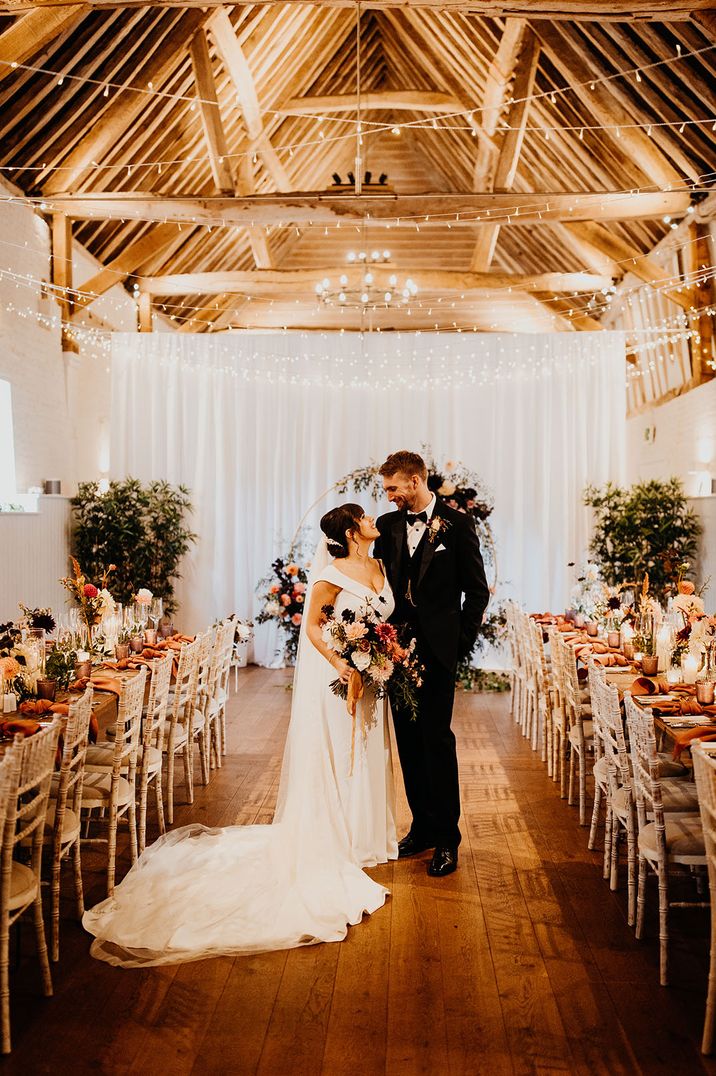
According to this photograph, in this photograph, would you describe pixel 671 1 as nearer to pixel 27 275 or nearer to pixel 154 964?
pixel 27 275

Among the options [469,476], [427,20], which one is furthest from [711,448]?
[427,20]

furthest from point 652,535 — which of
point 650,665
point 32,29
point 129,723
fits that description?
point 32,29

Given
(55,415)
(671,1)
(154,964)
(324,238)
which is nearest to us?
(154,964)

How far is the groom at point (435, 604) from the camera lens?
180 inches

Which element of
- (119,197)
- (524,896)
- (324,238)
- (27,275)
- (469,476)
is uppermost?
(324,238)

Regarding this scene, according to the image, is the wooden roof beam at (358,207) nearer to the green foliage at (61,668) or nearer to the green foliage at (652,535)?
the green foliage at (652,535)

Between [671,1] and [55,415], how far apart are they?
6349mm

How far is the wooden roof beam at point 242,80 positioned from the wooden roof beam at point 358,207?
773 mm

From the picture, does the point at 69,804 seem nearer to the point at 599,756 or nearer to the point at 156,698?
the point at 156,698

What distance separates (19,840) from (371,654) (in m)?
1.61

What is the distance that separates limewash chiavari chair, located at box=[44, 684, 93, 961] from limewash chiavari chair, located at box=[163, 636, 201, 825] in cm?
117

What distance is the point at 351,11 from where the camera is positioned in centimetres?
1062

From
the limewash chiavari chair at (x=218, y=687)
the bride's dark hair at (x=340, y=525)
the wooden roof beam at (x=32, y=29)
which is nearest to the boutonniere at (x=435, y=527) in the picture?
the bride's dark hair at (x=340, y=525)

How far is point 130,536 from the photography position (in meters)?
10.1
